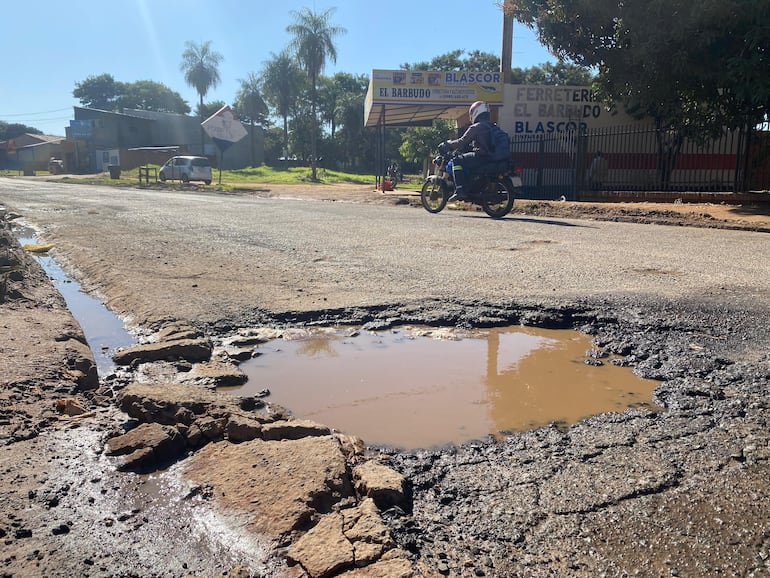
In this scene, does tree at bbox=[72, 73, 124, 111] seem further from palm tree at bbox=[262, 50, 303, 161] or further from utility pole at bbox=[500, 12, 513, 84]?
utility pole at bbox=[500, 12, 513, 84]

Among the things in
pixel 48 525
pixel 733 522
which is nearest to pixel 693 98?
pixel 733 522

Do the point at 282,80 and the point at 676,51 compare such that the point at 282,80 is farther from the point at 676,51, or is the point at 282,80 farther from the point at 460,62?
the point at 676,51

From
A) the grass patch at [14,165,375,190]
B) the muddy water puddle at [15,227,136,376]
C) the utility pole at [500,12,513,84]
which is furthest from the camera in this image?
the grass patch at [14,165,375,190]

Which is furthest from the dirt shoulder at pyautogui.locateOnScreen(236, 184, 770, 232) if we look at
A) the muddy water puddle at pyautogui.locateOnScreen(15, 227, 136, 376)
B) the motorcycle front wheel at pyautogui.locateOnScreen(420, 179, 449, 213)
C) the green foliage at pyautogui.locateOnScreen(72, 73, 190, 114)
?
the green foliage at pyautogui.locateOnScreen(72, 73, 190, 114)

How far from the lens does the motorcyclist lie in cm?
1134

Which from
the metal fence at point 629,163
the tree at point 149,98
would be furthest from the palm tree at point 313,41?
the tree at point 149,98

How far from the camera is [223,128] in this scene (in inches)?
1067

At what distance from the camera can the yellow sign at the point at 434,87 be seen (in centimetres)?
2041

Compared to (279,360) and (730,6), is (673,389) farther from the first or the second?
(730,6)

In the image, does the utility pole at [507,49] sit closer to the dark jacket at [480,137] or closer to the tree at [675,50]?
the tree at [675,50]

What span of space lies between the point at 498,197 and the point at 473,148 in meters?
1.04

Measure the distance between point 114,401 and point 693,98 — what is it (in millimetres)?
14073

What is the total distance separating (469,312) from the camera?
4988 millimetres

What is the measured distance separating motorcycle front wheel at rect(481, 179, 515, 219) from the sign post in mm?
17186
